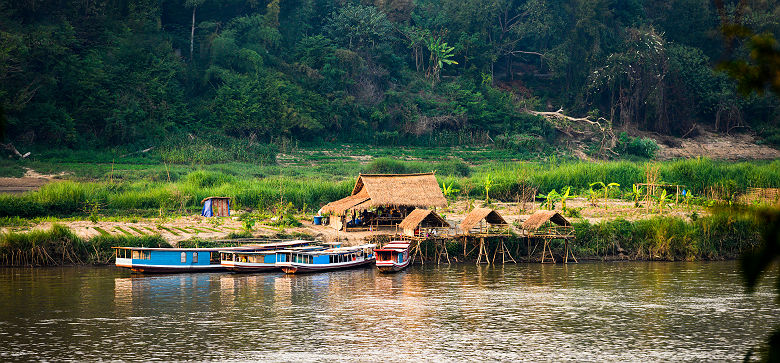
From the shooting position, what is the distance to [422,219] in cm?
3581

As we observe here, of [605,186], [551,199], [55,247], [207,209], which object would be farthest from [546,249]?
[55,247]

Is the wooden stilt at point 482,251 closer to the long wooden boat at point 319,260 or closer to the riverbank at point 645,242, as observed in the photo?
the riverbank at point 645,242

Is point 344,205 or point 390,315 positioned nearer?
point 390,315

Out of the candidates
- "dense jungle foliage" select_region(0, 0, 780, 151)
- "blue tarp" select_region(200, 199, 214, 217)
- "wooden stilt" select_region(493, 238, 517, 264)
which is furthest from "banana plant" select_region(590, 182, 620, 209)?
"blue tarp" select_region(200, 199, 214, 217)

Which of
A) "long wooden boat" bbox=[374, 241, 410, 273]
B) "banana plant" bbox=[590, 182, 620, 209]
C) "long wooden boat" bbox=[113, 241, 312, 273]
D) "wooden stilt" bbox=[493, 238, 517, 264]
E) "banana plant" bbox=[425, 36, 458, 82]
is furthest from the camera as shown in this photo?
"banana plant" bbox=[425, 36, 458, 82]

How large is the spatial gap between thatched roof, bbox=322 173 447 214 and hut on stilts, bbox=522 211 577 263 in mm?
4479

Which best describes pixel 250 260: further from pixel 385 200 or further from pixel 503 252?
pixel 503 252

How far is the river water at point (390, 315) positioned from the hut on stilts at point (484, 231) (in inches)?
64.1

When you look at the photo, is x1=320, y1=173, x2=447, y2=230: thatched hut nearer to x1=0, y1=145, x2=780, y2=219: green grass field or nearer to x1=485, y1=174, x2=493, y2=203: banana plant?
x1=0, y1=145, x2=780, y2=219: green grass field

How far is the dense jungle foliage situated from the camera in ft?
173

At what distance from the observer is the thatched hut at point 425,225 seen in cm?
3600

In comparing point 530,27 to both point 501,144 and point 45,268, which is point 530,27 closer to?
point 501,144

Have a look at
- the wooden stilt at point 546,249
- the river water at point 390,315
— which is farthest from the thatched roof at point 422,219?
the wooden stilt at point 546,249

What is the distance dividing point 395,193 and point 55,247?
1481cm
